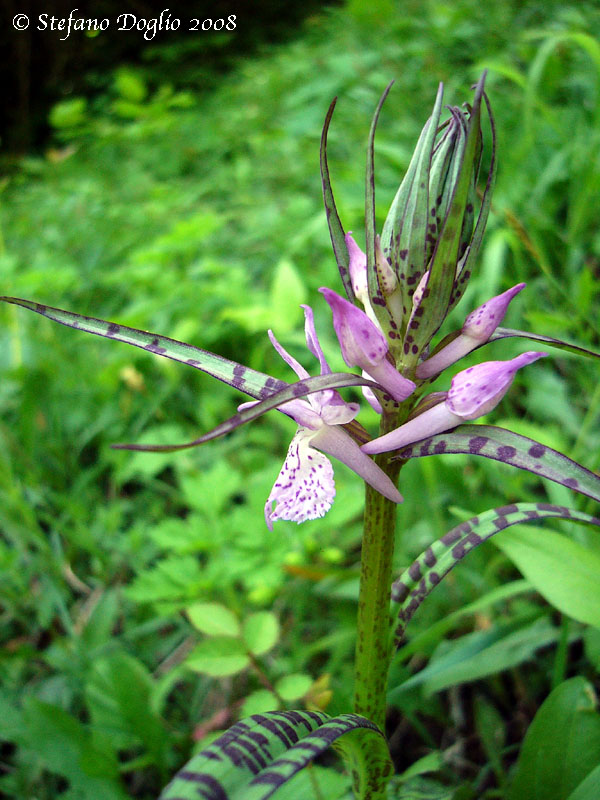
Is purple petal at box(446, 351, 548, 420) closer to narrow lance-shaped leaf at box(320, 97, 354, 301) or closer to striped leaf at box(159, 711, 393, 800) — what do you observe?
narrow lance-shaped leaf at box(320, 97, 354, 301)

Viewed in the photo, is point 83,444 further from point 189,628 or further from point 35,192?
point 35,192

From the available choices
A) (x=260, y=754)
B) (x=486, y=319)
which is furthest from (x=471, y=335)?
(x=260, y=754)

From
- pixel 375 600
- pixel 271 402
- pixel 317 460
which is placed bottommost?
pixel 375 600

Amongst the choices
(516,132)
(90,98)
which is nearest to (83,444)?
(516,132)

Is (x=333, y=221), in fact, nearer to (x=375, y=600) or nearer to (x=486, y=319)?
(x=486, y=319)

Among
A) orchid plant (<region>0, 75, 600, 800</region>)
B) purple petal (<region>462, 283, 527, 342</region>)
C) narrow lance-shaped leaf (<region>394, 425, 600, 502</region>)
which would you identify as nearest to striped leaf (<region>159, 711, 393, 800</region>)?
orchid plant (<region>0, 75, 600, 800</region>)

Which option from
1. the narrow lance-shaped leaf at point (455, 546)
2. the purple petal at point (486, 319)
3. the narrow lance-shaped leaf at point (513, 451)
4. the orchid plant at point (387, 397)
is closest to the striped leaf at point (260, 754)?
the orchid plant at point (387, 397)
